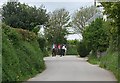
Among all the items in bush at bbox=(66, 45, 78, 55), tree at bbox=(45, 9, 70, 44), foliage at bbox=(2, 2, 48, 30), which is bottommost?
bush at bbox=(66, 45, 78, 55)

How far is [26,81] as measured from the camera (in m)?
15.8

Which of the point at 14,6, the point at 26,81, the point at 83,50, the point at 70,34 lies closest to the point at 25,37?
the point at 26,81

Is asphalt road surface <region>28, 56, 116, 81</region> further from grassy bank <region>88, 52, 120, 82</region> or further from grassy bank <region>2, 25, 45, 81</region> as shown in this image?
grassy bank <region>2, 25, 45, 81</region>

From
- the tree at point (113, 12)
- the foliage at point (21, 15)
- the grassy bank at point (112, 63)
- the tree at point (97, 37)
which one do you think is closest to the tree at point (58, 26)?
the foliage at point (21, 15)

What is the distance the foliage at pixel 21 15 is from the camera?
38.3m

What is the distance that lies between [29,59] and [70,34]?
53.6m

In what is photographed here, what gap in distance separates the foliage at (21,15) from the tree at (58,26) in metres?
25.2

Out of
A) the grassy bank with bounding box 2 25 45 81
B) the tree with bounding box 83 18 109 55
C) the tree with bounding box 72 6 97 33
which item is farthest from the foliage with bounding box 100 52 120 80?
the tree with bounding box 72 6 97 33

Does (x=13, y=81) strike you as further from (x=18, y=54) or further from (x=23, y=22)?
(x=23, y=22)

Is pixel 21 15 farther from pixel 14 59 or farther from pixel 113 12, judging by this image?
pixel 113 12

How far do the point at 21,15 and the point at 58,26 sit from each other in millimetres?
31762

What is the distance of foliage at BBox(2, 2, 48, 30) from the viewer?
126 feet

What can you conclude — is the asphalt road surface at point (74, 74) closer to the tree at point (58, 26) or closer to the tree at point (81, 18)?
the tree at point (58, 26)

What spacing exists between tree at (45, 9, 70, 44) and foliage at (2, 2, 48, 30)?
82.6 feet
